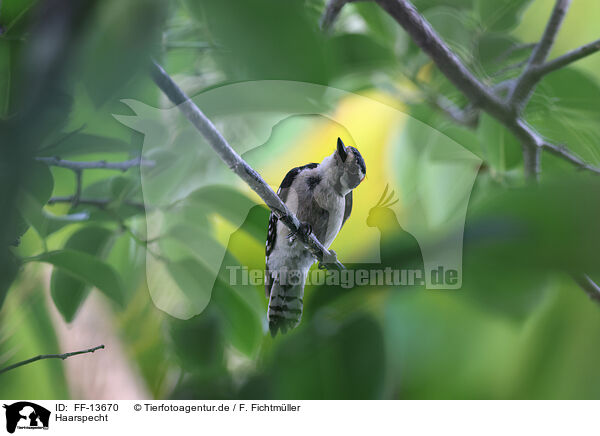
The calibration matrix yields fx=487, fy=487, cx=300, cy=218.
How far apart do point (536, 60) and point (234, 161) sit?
0.25 meters

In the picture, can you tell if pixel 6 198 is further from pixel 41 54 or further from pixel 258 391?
pixel 258 391

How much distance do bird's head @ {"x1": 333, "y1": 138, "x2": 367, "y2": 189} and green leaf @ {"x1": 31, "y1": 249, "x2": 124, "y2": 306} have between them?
0.16m

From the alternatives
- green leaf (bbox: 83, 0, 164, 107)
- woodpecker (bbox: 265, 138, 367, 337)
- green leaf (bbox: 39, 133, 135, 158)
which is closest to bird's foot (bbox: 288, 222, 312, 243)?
woodpecker (bbox: 265, 138, 367, 337)

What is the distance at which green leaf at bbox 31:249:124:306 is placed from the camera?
28 cm

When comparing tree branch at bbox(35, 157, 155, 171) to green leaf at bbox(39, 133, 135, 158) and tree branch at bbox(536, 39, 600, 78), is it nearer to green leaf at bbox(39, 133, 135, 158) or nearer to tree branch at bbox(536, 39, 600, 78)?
green leaf at bbox(39, 133, 135, 158)

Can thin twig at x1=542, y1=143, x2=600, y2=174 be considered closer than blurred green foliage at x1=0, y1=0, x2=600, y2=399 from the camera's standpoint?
No

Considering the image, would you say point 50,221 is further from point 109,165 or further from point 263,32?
point 263,32

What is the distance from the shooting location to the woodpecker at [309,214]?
0.31 metres

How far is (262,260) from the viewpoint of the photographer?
1.08 feet

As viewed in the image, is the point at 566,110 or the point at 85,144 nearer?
the point at 85,144

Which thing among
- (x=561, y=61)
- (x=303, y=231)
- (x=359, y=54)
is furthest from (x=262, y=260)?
(x=561, y=61)

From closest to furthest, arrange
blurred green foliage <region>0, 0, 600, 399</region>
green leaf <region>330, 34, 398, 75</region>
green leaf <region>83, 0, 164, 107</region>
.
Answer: green leaf <region>83, 0, 164, 107</region> → blurred green foliage <region>0, 0, 600, 399</region> → green leaf <region>330, 34, 398, 75</region>

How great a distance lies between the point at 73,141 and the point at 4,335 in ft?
0.51
